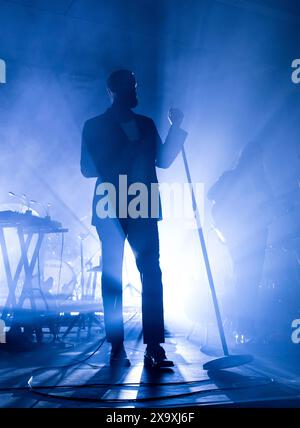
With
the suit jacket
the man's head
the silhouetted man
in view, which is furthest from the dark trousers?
the man's head

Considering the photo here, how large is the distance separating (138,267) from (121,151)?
0.62 m

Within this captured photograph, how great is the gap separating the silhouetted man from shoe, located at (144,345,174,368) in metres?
0.12

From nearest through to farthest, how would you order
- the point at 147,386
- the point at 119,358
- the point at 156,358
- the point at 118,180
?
the point at 147,386 → the point at 156,358 → the point at 119,358 → the point at 118,180

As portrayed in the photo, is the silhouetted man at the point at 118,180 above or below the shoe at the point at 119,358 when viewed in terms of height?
above

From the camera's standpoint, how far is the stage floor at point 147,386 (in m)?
1.07

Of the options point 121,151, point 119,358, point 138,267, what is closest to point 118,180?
point 121,151

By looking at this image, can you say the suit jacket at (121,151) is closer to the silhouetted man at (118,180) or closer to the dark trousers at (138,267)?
the silhouetted man at (118,180)

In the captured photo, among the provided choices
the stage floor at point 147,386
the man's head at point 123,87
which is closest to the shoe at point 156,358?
the stage floor at point 147,386

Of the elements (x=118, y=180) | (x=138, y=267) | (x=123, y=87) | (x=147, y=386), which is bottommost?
(x=147, y=386)

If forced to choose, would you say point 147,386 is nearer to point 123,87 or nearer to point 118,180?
point 118,180

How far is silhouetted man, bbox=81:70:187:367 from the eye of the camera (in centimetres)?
195

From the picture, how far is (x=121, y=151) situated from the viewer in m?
2.09
